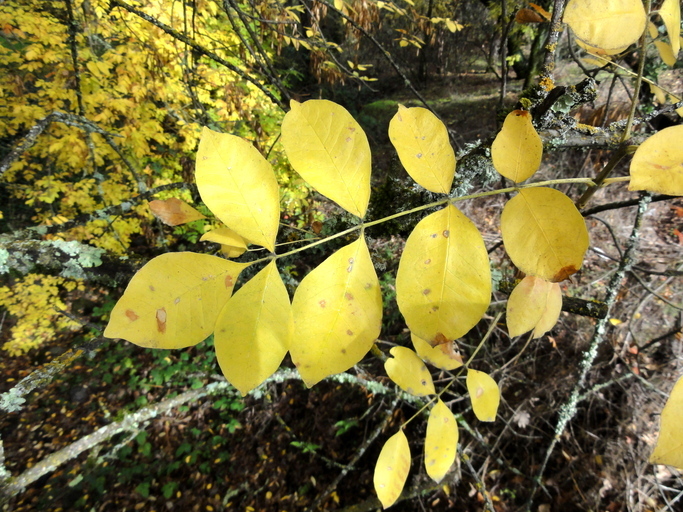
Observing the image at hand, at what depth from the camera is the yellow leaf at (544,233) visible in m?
0.39

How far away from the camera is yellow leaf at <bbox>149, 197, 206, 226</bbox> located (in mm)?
638

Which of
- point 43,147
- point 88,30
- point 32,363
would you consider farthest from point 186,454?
point 88,30

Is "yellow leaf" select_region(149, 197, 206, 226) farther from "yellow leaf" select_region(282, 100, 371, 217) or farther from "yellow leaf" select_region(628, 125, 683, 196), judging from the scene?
"yellow leaf" select_region(628, 125, 683, 196)

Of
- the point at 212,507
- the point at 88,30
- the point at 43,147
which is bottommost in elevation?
the point at 212,507

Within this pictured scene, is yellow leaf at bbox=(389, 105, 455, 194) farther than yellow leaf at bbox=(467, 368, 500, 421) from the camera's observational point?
No

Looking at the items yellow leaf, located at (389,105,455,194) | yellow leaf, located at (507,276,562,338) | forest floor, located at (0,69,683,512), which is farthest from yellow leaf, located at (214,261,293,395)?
forest floor, located at (0,69,683,512)

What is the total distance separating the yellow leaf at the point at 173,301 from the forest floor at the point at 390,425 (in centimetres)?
157

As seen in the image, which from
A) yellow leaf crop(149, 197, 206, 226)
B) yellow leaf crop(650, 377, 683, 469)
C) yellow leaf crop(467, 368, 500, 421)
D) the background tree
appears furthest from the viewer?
the background tree

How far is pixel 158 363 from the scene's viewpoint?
12.7ft

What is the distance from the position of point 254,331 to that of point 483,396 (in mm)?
613

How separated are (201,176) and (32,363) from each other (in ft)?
18.5

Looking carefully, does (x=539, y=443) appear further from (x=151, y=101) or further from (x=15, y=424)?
(x=15, y=424)

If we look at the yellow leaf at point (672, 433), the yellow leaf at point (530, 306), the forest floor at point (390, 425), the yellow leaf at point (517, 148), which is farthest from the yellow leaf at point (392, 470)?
the forest floor at point (390, 425)

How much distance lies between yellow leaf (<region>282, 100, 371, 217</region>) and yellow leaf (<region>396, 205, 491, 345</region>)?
4.5 inches
